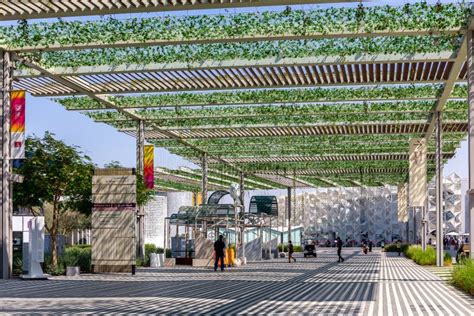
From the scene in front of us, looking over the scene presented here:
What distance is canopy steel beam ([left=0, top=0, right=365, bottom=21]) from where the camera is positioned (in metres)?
18.8

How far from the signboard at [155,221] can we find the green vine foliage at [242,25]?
44.9 metres

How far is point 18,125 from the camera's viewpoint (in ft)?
78.1

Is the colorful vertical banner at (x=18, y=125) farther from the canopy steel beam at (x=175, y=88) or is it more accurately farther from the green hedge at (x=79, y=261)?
the green hedge at (x=79, y=261)

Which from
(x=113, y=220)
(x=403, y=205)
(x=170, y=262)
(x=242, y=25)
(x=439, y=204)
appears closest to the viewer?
(x=242, y=25)

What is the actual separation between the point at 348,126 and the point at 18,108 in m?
16.1

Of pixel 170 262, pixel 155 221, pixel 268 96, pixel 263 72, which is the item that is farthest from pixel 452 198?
pixel 263 72

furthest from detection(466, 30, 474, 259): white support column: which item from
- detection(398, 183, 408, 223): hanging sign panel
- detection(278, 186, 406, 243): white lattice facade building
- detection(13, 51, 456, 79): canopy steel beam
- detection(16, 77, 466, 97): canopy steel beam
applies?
detection(278, 186, 406, 243): white lattice facade building

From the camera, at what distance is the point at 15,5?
1961cm

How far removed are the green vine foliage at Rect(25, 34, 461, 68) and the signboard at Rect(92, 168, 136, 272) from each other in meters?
3.91

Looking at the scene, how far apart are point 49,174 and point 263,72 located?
7.26 metres

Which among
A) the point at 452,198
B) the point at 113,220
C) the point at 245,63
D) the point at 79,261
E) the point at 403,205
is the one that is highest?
the point at 245,63

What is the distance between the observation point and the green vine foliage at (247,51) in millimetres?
23422

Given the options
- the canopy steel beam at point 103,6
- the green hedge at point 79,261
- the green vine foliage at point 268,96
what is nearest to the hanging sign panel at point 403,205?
the green vine foliage at point 268,96

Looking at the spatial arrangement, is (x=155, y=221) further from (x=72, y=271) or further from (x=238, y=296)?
(x=238, y=296)
